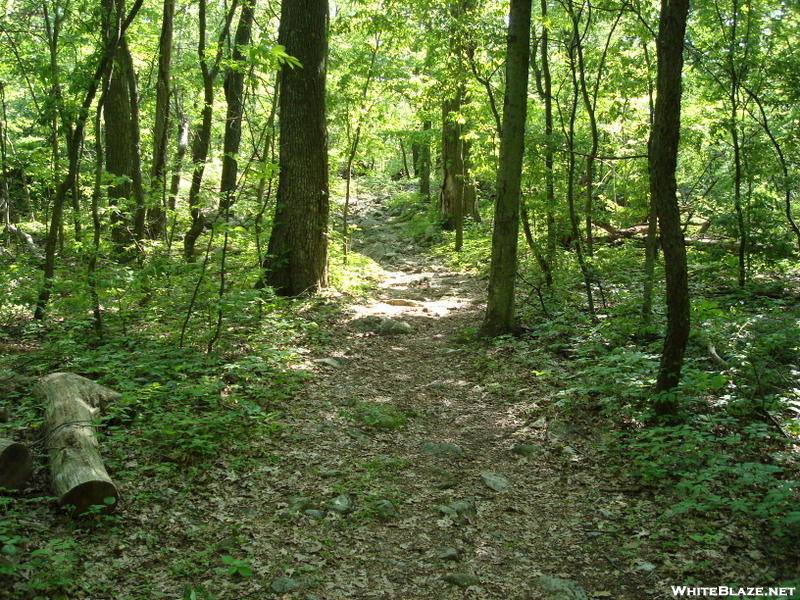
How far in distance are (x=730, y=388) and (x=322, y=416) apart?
12.5 feet

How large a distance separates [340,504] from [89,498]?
1621 millimetres

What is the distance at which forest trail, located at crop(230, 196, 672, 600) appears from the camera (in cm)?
311

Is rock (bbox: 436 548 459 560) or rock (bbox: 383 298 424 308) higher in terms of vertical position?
rock (bbox: 383 298 424 308)

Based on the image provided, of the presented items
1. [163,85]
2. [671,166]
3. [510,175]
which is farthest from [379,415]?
[163,85]

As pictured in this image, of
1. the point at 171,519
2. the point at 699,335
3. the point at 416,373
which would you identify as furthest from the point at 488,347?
the point at 171,519

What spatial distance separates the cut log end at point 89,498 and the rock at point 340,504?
141 cm

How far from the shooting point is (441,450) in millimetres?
4840

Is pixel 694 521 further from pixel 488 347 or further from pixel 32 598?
pixel 488 347

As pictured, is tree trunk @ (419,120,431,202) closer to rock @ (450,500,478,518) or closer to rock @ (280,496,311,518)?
rock @ (450,500,478,518)

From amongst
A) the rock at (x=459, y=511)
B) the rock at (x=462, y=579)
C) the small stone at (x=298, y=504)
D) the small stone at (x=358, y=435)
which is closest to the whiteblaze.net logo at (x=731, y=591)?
the rock at (x=462, y=579)

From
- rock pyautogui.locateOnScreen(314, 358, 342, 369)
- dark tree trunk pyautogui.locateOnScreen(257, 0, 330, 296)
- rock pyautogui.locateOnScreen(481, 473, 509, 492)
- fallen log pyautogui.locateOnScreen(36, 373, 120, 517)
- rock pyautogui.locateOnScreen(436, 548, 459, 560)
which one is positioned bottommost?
rock pyautogui.locateOnScreen(436, 548, 459, 560)

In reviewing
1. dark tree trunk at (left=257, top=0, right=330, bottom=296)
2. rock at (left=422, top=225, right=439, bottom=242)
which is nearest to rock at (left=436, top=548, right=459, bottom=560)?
dark tree trunk at (left=257, top=0, right=330, bottom=296)

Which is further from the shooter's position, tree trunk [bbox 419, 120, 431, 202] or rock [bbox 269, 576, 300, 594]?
tree trunk [bbox 419, 120, 431, 202]

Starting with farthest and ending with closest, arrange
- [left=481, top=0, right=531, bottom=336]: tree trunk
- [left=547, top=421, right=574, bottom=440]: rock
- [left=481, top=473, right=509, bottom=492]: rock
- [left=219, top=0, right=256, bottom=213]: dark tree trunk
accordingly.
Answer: [left=219, top=0, right=256, bottom=213]: dark tree trunk, [left=481, top=0, right=531, bottom=336]: tree trunk, [left=547, top=421, right=574, bottom=440]: rock, [left=481, top=473, right=509, bottom=492]: rock
